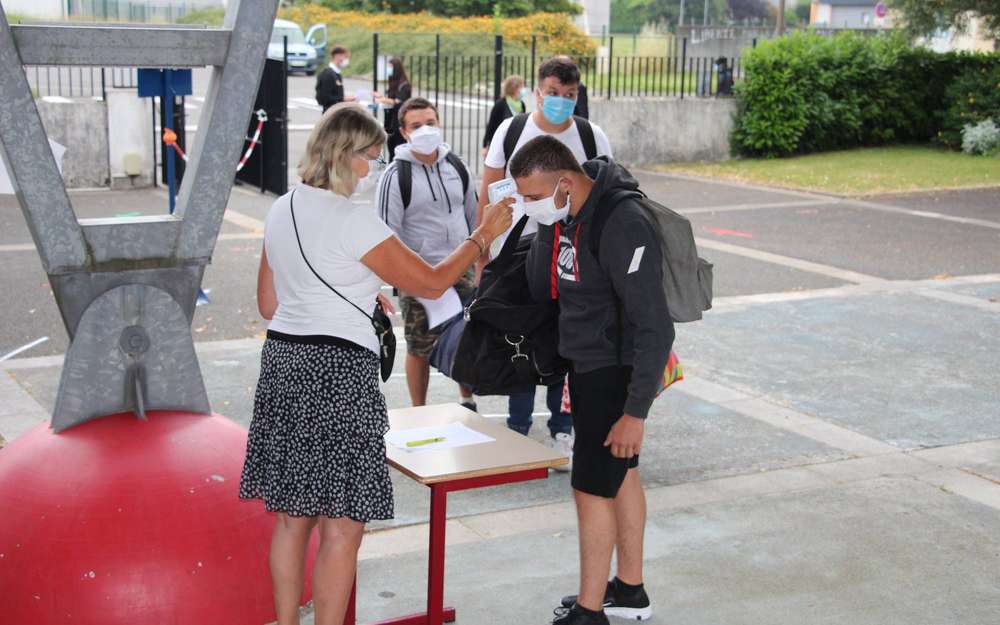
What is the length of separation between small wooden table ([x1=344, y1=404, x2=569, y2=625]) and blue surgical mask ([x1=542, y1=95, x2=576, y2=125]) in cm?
225

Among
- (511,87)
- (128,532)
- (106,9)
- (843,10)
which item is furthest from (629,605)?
(843,10)

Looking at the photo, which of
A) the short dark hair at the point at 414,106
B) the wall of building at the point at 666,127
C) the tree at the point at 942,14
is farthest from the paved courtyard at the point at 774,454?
the tree at the point at 942,14

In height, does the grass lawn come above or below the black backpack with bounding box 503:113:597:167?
below

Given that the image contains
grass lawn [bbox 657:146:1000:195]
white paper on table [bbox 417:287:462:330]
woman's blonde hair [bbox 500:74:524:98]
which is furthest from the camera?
grass lawn [bbox 657:146:1000:195]

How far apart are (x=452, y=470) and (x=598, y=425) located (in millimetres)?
579

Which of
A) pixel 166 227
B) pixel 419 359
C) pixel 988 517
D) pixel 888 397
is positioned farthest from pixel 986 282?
pixel 166 227

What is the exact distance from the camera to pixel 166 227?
437 cm

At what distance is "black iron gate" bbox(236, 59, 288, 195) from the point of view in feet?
50.8

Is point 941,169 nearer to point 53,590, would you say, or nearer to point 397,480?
point 397,480

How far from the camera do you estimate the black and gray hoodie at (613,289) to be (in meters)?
3.96

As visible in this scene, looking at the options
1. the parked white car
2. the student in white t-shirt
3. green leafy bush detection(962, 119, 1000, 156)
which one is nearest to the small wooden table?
the student in white t-shirt

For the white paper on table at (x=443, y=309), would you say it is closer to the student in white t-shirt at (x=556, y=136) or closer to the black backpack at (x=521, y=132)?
the student in white t-shirt at (x=556, y=136)

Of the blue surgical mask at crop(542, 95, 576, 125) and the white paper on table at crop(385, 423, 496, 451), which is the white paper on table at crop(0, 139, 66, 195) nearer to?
the white paper on table at crop(385, 423, 496, 451)

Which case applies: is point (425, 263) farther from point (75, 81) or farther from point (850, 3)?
point (850, 3)
